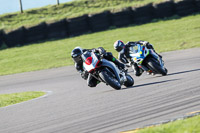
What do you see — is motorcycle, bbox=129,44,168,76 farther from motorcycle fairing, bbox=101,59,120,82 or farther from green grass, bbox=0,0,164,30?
green grass, bbox=0,0,164,30

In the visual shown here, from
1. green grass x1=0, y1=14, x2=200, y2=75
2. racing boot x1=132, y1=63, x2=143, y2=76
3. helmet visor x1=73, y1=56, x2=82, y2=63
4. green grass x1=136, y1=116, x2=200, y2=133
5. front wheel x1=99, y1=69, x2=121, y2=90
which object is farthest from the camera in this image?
green grass x1=0, y1=14, x2=200, y2=75

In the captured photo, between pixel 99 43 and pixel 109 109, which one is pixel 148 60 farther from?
pixel 99 43

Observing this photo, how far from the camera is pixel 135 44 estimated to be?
11.5 metres

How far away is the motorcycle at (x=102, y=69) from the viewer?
936 centimetres

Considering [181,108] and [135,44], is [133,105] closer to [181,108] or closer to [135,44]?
[181,108]

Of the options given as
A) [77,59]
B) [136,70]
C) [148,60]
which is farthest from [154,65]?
[77,59]

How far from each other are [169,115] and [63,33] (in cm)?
2028

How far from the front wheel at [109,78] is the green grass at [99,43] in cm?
978

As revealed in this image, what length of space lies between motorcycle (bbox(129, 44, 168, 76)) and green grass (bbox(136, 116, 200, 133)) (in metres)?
5.37

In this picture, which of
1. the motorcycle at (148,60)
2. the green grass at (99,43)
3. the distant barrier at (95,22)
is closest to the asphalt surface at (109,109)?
the motorcycle at (148,60)

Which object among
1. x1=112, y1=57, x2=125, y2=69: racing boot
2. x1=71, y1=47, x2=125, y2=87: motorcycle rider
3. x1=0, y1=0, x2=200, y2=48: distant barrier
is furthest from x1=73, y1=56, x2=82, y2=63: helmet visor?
x1=0, y1=0, x2=200, y2=48: distant barrier

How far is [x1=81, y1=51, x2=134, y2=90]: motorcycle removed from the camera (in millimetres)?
9359

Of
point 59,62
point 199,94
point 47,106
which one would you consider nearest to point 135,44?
point 47,106

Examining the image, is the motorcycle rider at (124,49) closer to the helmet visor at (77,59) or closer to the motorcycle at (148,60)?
the motorcycle at (148,60)
